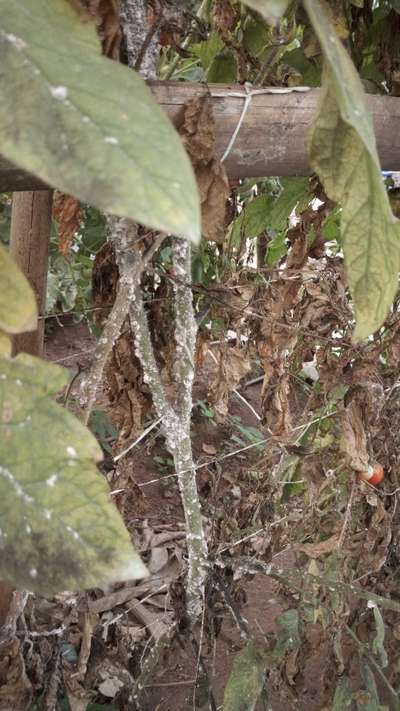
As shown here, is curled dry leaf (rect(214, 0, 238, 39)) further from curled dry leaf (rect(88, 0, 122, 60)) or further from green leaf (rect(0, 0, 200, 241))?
green leaf (rect(0, 0, 200, 241))

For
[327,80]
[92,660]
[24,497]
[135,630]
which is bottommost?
[135,630]

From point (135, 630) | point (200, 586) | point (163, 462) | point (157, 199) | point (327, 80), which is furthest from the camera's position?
point (163, 462)

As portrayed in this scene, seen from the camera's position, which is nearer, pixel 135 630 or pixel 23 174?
pixel 23 174

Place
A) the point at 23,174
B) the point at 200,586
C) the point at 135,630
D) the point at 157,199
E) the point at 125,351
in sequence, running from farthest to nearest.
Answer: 1. the point at 135,630
2. the point at 200,586
3. the point at 125,351
4. the point at 23,174
5. the point at 157,199

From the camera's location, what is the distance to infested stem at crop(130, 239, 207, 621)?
39.0 inches

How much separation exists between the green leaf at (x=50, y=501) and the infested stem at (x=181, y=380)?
21.0 inches

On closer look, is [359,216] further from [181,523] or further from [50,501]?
[181,523]

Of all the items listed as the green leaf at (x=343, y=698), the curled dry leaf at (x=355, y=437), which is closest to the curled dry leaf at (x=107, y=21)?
the curled dry leaf at (x=355, y=437)

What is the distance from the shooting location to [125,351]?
41.0 inches

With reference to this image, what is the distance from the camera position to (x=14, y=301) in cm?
46

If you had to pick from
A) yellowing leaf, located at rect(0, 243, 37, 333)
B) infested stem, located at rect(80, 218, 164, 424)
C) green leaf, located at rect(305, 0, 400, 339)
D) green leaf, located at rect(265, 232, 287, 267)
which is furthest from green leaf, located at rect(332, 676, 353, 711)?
yellowing leaf, located at rect(0, 243, 37, 333)

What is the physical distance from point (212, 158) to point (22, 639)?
2.54ft

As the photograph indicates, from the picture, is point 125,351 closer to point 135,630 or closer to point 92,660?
point 92,660

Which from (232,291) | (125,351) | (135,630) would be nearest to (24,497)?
(125,351)
